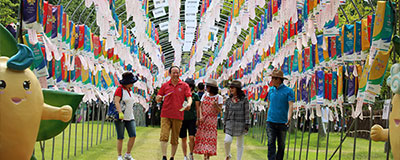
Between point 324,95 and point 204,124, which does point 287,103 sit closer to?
point 324,95

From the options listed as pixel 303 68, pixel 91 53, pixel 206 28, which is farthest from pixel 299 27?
pixel 91 53

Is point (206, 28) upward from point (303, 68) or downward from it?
upward

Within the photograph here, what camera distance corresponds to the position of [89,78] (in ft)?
26.9

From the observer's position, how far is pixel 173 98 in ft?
25.0

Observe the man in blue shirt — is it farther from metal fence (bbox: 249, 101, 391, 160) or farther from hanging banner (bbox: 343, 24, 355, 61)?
hanging banner (bbox: 343, 24, 355, 61)

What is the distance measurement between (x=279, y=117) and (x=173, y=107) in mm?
1658

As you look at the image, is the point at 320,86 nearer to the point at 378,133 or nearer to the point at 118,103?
the point at 118,103

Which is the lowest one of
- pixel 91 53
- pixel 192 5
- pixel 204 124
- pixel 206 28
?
pixel 204 124

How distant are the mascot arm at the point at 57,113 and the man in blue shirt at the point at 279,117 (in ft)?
13.8

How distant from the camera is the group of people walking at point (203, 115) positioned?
7.12 m

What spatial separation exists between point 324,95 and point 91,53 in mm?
3856

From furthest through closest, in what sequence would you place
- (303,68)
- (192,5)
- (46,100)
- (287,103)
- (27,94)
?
(192,5), (303,68), (287,103), (46,100), (27,94)

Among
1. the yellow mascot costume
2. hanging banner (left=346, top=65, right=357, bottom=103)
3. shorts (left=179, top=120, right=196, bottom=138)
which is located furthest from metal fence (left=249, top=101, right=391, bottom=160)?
the yellow mascot costume

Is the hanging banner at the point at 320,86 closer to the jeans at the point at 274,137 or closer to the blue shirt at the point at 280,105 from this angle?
the blue shirt at the point at 280,105
